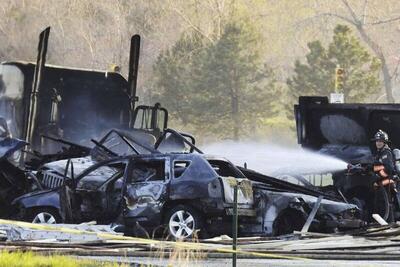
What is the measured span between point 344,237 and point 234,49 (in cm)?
3632

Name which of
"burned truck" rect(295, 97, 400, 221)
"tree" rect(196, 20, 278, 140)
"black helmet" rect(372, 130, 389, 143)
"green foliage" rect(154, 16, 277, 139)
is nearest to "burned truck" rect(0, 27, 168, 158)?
"burned truck" rect(295, 97, 400, 221)

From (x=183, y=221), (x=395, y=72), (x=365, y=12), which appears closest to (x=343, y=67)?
(x=395, y=72)

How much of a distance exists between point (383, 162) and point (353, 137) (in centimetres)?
201

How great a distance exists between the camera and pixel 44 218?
12.4 m

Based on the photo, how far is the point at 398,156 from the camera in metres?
14.1

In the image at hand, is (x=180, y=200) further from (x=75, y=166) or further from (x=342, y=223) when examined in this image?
(x=75, y=166)

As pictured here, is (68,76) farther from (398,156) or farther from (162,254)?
(162,254)

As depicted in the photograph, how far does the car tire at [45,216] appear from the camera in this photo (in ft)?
40.6

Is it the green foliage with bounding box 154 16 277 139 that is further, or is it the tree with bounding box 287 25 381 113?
the green foliage with bounding box 154 16 277 139

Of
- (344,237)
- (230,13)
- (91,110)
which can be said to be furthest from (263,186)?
(230,13)

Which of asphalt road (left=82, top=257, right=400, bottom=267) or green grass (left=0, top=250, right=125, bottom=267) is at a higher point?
asphalt road (left=82, top=257, right=400, bottom=267)

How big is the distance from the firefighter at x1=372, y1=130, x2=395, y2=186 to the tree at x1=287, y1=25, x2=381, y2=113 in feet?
99.9

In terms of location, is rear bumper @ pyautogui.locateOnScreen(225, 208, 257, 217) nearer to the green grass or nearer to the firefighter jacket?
the firefighter jacket

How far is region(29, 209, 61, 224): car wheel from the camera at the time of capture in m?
12.4
